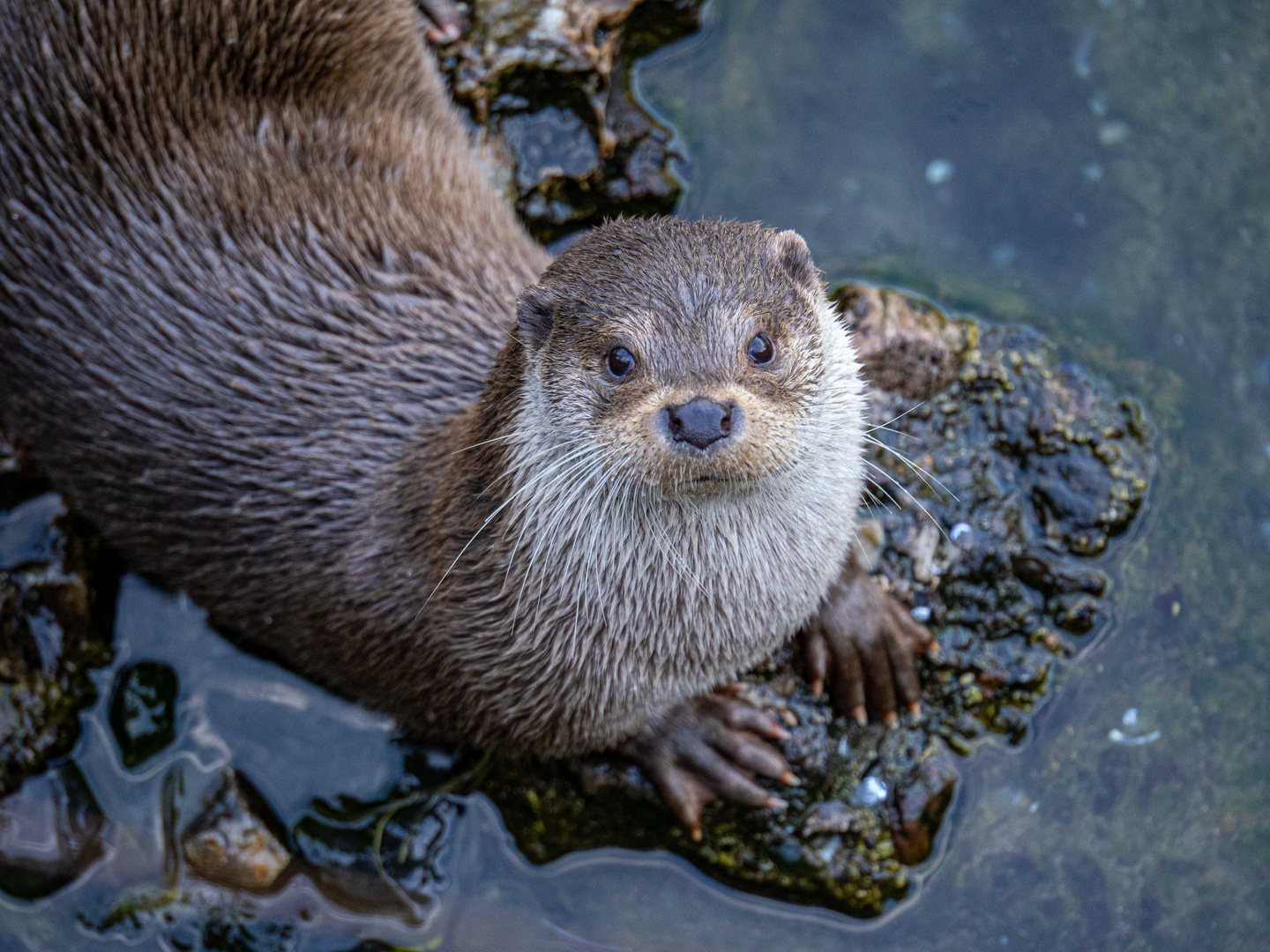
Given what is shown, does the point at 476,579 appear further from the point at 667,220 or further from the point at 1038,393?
the point at 1038,393

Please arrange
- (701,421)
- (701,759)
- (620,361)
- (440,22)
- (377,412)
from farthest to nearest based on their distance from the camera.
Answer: (440,22)
(701,759)
(377,412)
(620,361)
(701,421)

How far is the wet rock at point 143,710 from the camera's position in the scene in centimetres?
285

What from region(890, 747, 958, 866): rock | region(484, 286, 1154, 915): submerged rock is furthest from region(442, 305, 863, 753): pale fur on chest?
region(890, 747, 958, 866): rock

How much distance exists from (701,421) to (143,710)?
1870 mm

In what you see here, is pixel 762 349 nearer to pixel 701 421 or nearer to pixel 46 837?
pixel 701 421

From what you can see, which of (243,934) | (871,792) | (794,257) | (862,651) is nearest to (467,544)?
(794,257)

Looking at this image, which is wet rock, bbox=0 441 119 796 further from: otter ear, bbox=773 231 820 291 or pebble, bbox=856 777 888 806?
otter ear, bbox=773 231 820 291

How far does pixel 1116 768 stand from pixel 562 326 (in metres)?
1.67

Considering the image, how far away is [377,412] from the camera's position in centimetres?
237

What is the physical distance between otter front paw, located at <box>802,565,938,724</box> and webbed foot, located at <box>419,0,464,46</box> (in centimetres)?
175

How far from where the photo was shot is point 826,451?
79.1 inches

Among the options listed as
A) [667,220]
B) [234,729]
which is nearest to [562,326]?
[667,220]

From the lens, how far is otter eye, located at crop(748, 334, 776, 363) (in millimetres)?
1796

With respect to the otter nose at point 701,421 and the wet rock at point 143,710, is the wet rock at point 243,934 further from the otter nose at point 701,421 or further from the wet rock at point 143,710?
the otter nose at point 701,421
